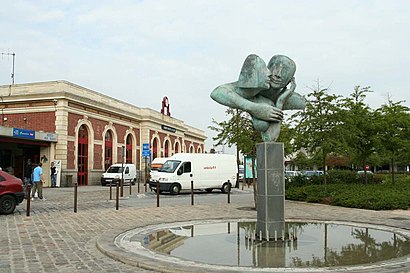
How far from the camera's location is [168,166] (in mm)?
26516

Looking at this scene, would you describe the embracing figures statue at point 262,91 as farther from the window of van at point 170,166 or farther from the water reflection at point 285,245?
the window of van at point 170,166

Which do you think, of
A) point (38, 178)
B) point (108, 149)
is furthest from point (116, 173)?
point (38, 178)

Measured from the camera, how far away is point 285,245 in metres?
8.33

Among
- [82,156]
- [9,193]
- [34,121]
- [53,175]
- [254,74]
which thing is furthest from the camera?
[82,156]

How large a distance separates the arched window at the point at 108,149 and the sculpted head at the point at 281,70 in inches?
1291

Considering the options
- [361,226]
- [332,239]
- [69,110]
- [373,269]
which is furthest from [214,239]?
[69,110]

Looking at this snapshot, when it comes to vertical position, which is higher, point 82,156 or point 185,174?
point 82,156

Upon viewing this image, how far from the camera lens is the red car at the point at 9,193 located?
542 inches

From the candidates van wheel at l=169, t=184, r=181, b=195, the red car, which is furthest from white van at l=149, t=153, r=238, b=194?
the red car

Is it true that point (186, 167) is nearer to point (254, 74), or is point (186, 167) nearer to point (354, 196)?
point (354, 196)

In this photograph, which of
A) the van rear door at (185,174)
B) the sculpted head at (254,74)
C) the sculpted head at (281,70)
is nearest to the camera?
the sculpted head at (254,74)

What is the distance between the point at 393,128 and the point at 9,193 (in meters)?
17.2

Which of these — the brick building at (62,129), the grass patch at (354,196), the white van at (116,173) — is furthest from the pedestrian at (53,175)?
the grass patch at (354,196)

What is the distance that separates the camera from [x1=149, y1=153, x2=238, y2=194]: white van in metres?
25.7
